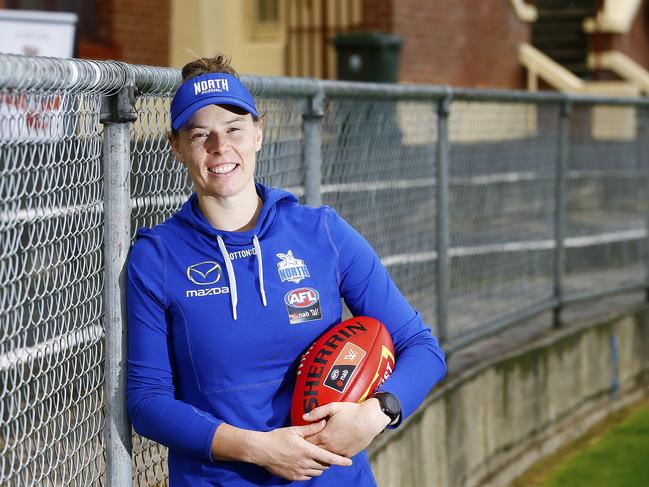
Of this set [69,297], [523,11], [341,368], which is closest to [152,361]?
[69,297]

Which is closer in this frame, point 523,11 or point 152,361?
point 152,361

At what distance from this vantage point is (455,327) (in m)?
7.61

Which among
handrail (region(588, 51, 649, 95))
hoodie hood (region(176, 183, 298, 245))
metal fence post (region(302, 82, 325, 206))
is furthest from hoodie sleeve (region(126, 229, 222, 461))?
handrail (region(588, 51, 649, 95))

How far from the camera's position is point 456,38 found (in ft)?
53.3

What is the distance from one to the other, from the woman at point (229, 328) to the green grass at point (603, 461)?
451cm

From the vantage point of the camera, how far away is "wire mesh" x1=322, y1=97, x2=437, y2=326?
5.98 meters

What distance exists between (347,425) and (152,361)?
0.50m

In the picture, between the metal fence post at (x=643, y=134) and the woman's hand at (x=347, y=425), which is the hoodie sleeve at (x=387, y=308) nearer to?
the woman's hand at (x=347, y=425)

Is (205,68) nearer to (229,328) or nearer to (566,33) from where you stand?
(229,328)

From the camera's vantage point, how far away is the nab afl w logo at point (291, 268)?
3.32 m

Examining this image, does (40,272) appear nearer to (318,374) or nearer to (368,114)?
(318,374)

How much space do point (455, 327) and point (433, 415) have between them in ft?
3.50

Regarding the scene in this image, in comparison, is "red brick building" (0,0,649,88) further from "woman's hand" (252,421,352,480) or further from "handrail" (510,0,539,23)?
"woman's hand" (252,421,352,480)

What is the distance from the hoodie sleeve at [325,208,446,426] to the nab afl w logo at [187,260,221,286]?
1.08 ft
